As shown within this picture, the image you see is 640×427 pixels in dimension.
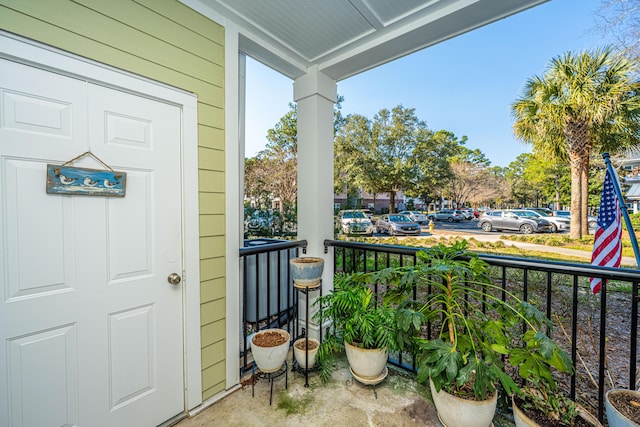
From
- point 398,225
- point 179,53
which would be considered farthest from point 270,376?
point 398,225

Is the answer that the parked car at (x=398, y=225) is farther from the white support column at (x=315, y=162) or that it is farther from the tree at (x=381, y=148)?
the white support column at (x=315, y=162)

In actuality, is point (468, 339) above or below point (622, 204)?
below

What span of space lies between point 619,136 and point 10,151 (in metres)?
8.18

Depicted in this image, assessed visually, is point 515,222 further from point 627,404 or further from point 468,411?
point 468,411

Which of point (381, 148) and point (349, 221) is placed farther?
point (381, 148)

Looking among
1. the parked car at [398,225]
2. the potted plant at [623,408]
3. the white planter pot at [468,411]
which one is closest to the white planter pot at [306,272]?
the white planter pot at [468,411]

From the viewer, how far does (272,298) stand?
242cm

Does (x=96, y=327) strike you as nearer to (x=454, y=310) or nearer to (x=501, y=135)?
(x=454, y=310)

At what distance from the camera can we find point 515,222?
10.5 meters

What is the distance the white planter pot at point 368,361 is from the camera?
164 centimetres

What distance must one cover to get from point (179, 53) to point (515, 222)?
42.5 feet

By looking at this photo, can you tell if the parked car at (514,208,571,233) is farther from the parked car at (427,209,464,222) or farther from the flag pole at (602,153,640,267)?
the flag pole at (602,153,640,267)

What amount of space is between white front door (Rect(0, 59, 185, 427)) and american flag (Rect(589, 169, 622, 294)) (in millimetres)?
2838

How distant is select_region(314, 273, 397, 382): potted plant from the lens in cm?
161
